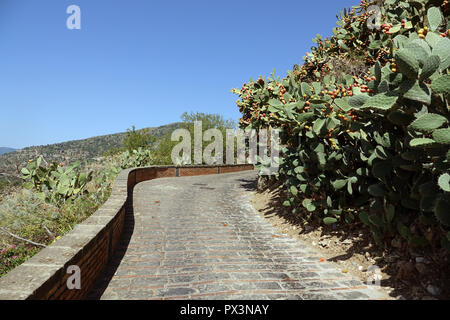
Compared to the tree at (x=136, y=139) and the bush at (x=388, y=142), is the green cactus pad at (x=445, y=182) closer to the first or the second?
the bush at (x=388, y=142)

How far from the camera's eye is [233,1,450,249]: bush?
2941 millimetres

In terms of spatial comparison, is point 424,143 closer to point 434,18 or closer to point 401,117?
point 401,117

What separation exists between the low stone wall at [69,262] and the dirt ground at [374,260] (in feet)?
12.2

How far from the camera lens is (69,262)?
309 centimetres

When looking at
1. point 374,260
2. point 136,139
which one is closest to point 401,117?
point 374,260

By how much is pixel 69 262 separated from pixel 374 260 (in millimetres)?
4203

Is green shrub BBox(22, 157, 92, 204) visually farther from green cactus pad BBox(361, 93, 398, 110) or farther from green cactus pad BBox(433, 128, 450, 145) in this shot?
green cactus pad BBox(433, 128, 450, 145)

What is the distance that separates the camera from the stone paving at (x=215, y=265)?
3646 millimetres

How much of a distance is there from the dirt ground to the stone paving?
220 mm

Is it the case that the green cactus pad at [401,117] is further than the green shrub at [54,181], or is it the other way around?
the green shrub at [54,181]

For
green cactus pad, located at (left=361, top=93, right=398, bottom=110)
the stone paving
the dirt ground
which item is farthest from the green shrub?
green cactus pad, located at (left=361, top=93, right=398, bottom=110)

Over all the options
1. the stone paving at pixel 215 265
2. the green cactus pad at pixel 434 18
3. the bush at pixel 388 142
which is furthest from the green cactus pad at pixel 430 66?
the stone paving at pixel 215 265

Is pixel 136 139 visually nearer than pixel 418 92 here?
No
